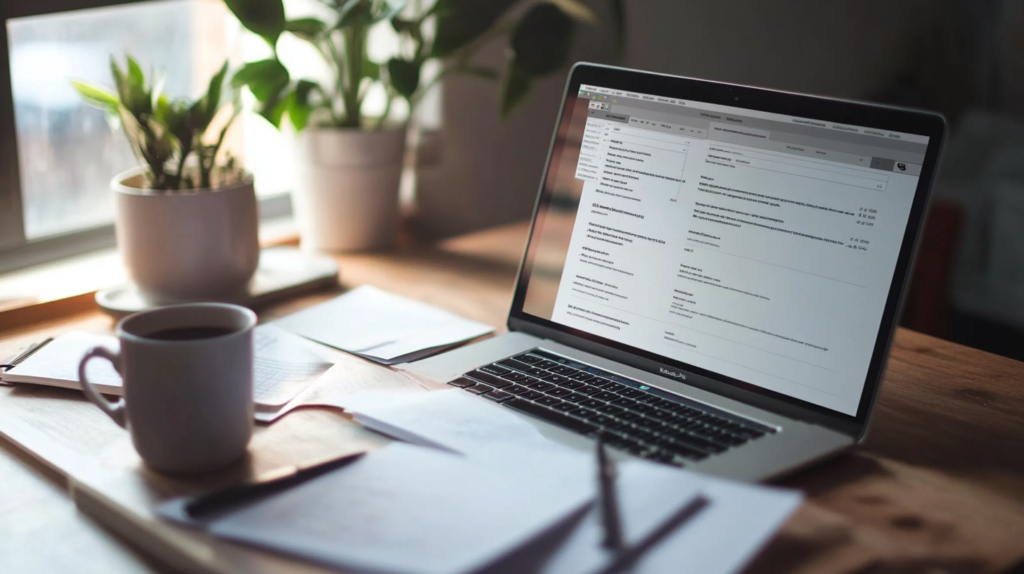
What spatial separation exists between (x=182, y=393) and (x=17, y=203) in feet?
2.35

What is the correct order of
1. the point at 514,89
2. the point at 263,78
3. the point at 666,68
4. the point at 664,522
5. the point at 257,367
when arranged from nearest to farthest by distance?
the point at 664,522, the point at 257,367, the point at 263,78, the point at 514,89, the point at 666,68

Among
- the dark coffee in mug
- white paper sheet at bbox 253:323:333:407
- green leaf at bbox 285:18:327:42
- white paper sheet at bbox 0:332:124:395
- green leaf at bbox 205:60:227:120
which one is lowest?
white paper sheet at bbox 0:332:124:395

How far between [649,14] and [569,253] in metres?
1.16

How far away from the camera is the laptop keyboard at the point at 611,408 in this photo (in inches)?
Answer: 28.2

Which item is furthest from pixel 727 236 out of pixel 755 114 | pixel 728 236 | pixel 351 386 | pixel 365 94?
pixel 365 94

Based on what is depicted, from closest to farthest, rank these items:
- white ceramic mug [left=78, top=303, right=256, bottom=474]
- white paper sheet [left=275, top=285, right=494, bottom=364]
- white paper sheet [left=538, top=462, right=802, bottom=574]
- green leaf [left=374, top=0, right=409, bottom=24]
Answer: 1. white paper sheet [left=538, top=462, right=802, bottom=574]
2. white ceramic mug [left=78, top=303, right=256, bottom=474]
3. white paper sheet [left=275, top=285, right=494, bottom=364]
4. green leaf [left=374, top=0, right=409, bottom=24]

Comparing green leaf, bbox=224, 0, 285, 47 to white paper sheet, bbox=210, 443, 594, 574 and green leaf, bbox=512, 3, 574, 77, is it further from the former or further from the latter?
white paper sheet, bbox=210, 443, 594, 574

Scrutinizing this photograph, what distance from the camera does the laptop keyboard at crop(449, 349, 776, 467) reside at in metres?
0.72

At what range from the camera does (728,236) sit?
0.82 m

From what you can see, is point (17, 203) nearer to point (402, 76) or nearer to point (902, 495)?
point (402, 76)

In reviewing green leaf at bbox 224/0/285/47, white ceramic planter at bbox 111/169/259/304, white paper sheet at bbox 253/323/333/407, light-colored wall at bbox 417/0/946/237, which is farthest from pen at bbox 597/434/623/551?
light-colored wall at bbox 417/0/946/237

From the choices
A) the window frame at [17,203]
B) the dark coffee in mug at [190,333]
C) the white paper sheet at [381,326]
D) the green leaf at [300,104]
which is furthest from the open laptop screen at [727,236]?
the window frame at [17,203]

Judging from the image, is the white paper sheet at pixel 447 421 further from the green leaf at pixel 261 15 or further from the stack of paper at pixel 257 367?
the green leaf at pixel 261 15

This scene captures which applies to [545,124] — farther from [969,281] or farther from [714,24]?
[969,281]
